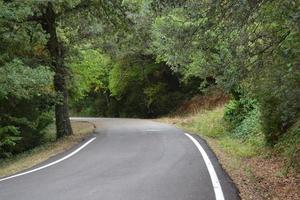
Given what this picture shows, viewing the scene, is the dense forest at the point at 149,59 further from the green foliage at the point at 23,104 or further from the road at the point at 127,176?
the road at the point at 127,176

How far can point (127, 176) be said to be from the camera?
10.8 metres

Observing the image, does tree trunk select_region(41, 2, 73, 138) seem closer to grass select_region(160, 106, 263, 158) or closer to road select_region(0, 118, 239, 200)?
road select_region(0, 118, 239, 200)

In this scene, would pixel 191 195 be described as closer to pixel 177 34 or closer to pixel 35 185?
pixel 177 34

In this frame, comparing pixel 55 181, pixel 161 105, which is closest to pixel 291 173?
pixel 55 181

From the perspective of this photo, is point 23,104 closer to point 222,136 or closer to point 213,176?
point 222,136

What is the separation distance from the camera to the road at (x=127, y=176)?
29.2 ft

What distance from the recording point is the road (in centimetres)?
890

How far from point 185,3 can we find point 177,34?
66cm

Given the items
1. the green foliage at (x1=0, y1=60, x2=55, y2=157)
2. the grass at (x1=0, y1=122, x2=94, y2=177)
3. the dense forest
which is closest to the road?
the grass at (x1=0, y1=122, x2=94, y2=177)

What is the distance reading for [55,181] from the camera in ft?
34.7

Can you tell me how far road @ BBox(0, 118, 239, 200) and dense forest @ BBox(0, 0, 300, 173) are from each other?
1.95 m

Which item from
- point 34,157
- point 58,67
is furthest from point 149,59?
point 34,157

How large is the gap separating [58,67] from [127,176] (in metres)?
11.8

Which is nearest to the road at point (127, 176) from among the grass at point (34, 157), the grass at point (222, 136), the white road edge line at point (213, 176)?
the white road edge line at point (213, 176)
